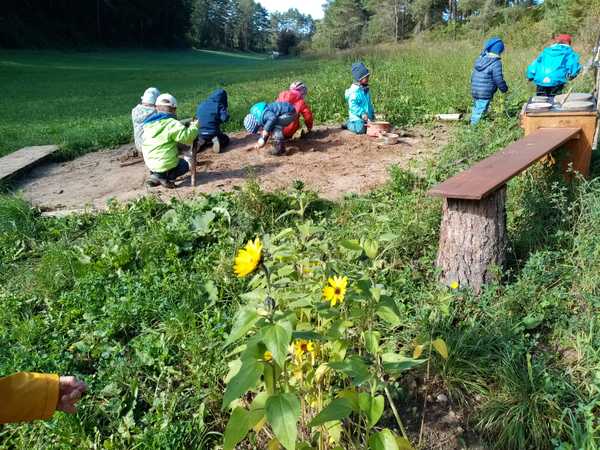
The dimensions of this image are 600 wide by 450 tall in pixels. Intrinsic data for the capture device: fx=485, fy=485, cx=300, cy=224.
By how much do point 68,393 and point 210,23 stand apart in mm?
94484

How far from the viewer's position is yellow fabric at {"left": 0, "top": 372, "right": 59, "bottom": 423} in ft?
5.19

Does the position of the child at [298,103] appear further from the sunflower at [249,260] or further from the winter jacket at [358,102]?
the sunflower at [249,260]

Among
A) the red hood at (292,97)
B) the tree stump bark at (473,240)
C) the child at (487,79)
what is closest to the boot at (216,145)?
the red hood at (292,97)

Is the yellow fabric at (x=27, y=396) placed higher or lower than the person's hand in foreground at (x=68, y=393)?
higher

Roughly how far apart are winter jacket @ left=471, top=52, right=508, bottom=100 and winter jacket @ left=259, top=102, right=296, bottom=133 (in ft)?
9.80

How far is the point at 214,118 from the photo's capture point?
6.98 m

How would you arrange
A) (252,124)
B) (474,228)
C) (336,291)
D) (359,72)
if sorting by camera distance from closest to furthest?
(336,291), (474,228), (252,124), (359,72)

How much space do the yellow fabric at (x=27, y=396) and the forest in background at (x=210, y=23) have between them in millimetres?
18315

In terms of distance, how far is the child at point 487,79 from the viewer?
24.4 feet

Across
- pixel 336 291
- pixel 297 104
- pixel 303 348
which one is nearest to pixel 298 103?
pixel 297 104

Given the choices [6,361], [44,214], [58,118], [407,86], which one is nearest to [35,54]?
[58,118]

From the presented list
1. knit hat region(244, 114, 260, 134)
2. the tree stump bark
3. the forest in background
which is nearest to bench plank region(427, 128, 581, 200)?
the tree stump bark

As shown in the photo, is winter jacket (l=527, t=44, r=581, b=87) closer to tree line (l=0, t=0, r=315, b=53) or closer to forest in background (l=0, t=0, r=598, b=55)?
forest in background (l=0, t=0, r=598, b=55)

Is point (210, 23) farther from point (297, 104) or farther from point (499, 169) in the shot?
point (499, 169)
